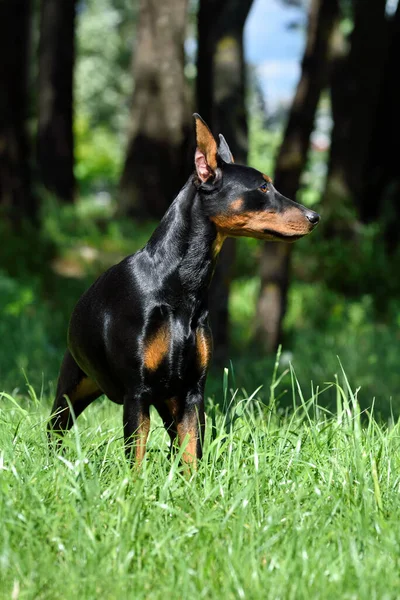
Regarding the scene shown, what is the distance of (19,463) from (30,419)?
93 cm

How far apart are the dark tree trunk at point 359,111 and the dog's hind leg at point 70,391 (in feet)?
31.0

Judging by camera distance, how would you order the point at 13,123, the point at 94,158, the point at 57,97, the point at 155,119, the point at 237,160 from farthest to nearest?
the point at 94,158
the point at 57,97
the point at 155,119
the point at 13,123
the point at 237,160

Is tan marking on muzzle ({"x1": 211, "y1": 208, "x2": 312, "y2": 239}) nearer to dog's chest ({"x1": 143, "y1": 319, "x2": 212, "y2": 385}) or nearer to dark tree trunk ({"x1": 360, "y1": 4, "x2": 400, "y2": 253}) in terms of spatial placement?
dog's chest ({"x1": 143, "y1": 319, "x2": 212, "y2": 385})

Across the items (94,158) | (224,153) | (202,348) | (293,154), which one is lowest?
(94,158)

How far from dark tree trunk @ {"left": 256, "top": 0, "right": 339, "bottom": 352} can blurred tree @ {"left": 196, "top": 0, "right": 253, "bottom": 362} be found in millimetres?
1064

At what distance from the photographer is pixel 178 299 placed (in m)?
3.78

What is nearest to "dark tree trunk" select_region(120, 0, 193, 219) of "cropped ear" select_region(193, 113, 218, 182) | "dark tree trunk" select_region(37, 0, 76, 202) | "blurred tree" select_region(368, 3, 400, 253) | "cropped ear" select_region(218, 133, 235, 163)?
"dark tree trunk" select_region(37, 0, 76, 202)

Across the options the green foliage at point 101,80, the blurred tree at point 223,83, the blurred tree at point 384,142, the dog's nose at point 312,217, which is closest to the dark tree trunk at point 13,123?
the blurred tree at point 223,83

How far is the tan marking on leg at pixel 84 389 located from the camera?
4301 millimetres

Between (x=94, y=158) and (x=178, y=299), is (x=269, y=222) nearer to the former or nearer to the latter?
(x=178, y=299)

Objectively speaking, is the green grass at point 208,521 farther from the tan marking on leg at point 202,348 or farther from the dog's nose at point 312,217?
the dog's nose at point 312,217

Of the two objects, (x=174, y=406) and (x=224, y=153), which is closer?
(x=174, y=406)

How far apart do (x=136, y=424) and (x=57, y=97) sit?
1294 cm

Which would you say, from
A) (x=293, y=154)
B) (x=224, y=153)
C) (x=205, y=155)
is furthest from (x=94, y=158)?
(x=205, y=155)
